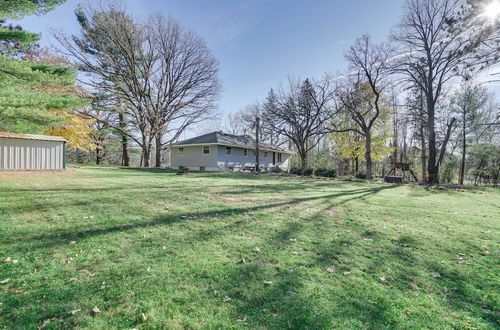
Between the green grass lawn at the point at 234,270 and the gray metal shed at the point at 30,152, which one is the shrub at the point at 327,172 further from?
the gray metal shed at the point at 30,152

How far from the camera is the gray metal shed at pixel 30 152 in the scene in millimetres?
11945

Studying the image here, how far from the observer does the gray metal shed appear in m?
11.9

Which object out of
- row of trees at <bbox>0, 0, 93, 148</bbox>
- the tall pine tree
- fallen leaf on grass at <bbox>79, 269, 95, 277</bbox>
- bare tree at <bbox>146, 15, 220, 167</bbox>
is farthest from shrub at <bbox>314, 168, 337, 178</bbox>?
fallen leaf on grass at <bbox>79, 269, 95, 277</bbox>

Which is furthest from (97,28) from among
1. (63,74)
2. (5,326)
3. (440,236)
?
(440,236)

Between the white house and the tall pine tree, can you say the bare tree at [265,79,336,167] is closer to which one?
the white house

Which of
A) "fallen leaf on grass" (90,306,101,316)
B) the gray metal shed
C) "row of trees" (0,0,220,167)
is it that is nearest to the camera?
"fallen leaf on grass" (90,306,101,316)

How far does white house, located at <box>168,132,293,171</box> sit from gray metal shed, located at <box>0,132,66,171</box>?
1175cm

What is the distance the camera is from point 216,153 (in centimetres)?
2325

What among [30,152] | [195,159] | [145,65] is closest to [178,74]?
[145,65]

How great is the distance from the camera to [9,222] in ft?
13.9

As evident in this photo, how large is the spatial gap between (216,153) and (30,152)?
533 inches

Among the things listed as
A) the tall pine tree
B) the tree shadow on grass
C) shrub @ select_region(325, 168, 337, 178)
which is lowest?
the tree shadow on grass

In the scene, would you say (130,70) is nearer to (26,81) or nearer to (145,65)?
(145,65)

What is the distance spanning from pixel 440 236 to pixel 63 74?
1189 cm
